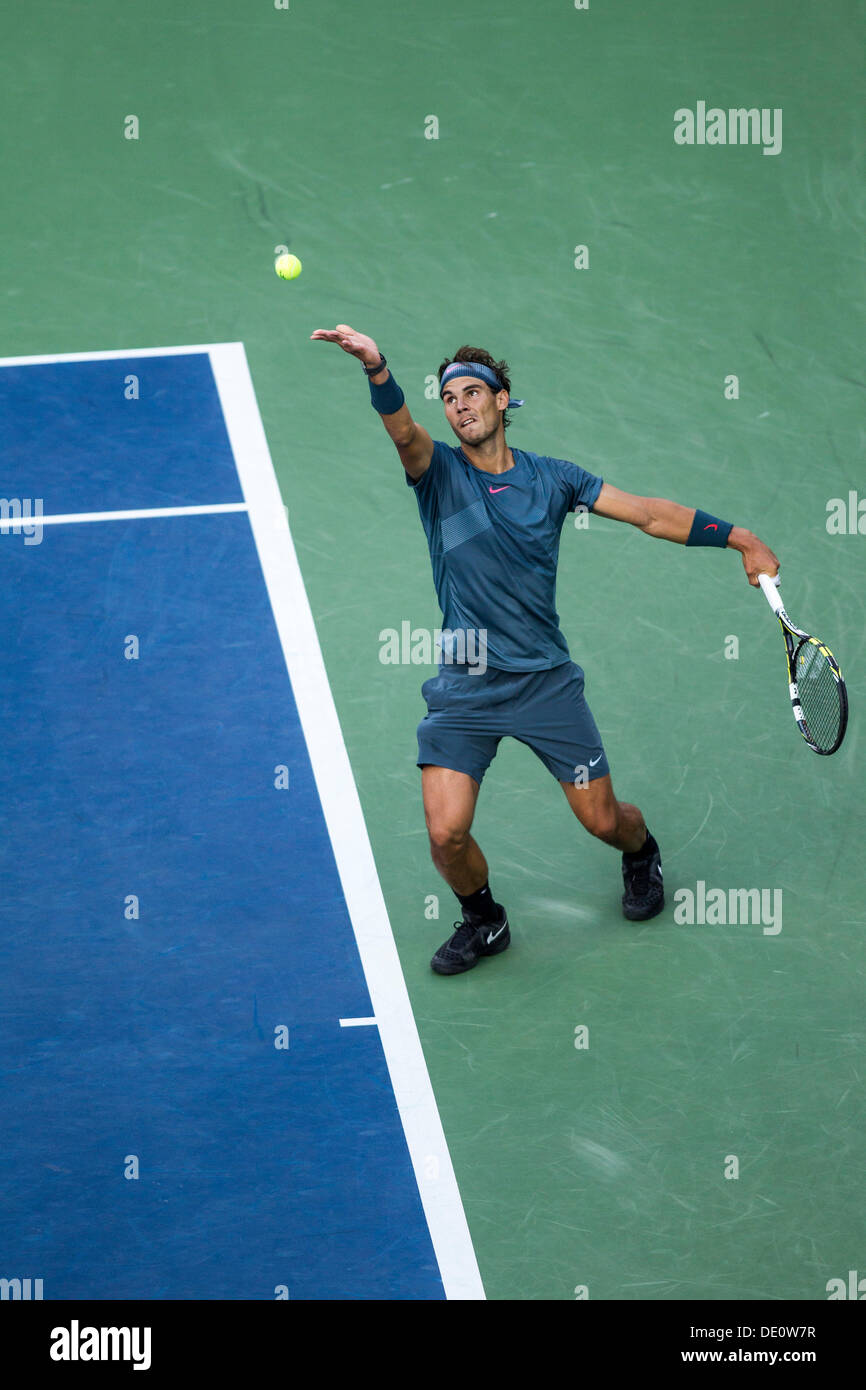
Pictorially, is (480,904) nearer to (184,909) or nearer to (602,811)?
(602,811)

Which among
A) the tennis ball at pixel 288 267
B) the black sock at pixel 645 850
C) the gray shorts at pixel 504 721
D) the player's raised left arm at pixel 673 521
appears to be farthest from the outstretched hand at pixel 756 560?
the tennis ball at pixel 288 267

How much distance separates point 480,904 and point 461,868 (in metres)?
0.26

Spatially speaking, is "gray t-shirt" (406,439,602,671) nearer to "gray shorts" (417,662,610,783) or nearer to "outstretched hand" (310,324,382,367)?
"gray shorts" (417,662,610,783)

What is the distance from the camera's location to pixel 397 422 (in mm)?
6707

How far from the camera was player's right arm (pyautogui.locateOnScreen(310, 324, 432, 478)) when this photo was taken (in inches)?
252

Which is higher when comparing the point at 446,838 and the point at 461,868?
the point at 446,838

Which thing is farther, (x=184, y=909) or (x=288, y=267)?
(x=288, y=267)

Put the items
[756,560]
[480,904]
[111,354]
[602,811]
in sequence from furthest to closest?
[111,354]
[480,904]
[602,811]
[756,560]

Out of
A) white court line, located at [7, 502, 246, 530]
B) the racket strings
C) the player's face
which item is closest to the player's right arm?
the player's face

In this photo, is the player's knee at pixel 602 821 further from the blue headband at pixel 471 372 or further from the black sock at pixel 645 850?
the blue headband at pixel 471 372

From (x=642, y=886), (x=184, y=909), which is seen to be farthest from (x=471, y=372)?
(x=184, y=909)

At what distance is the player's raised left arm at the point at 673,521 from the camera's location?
696 centimetres

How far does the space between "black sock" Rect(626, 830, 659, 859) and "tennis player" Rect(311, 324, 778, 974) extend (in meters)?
0.29

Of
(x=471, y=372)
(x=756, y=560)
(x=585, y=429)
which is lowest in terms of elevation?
(x=756, y=560)
